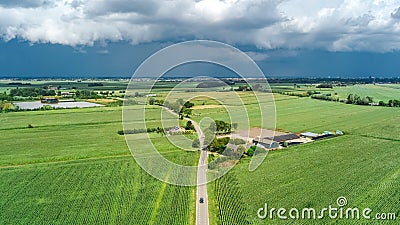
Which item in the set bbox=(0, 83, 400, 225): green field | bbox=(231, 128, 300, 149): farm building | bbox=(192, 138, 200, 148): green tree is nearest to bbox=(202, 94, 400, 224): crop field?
bbox=(0, 83, 400, 225): green field

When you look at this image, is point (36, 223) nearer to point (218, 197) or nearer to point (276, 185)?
point (218, 197)

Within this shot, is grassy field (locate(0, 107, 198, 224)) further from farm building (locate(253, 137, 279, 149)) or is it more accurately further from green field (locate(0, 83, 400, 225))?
farm building (locate(253, 137, 279, 149))

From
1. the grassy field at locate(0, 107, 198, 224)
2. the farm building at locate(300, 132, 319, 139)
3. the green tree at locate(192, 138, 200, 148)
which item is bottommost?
the grassy field at locate(0, 107, 198, 224)

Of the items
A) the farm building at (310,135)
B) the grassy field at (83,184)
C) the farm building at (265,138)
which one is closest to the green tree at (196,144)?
the grassy field at (83,184)

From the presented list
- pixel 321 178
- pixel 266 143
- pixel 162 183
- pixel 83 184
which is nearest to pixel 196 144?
pixel 266 143

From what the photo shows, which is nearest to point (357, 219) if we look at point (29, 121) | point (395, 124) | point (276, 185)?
point (276, 185)

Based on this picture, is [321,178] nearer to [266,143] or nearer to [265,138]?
[266,143]

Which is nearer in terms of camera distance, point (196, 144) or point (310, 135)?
point (196, 144)

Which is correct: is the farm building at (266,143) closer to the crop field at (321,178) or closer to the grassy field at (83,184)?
the crop field at (321,178)
